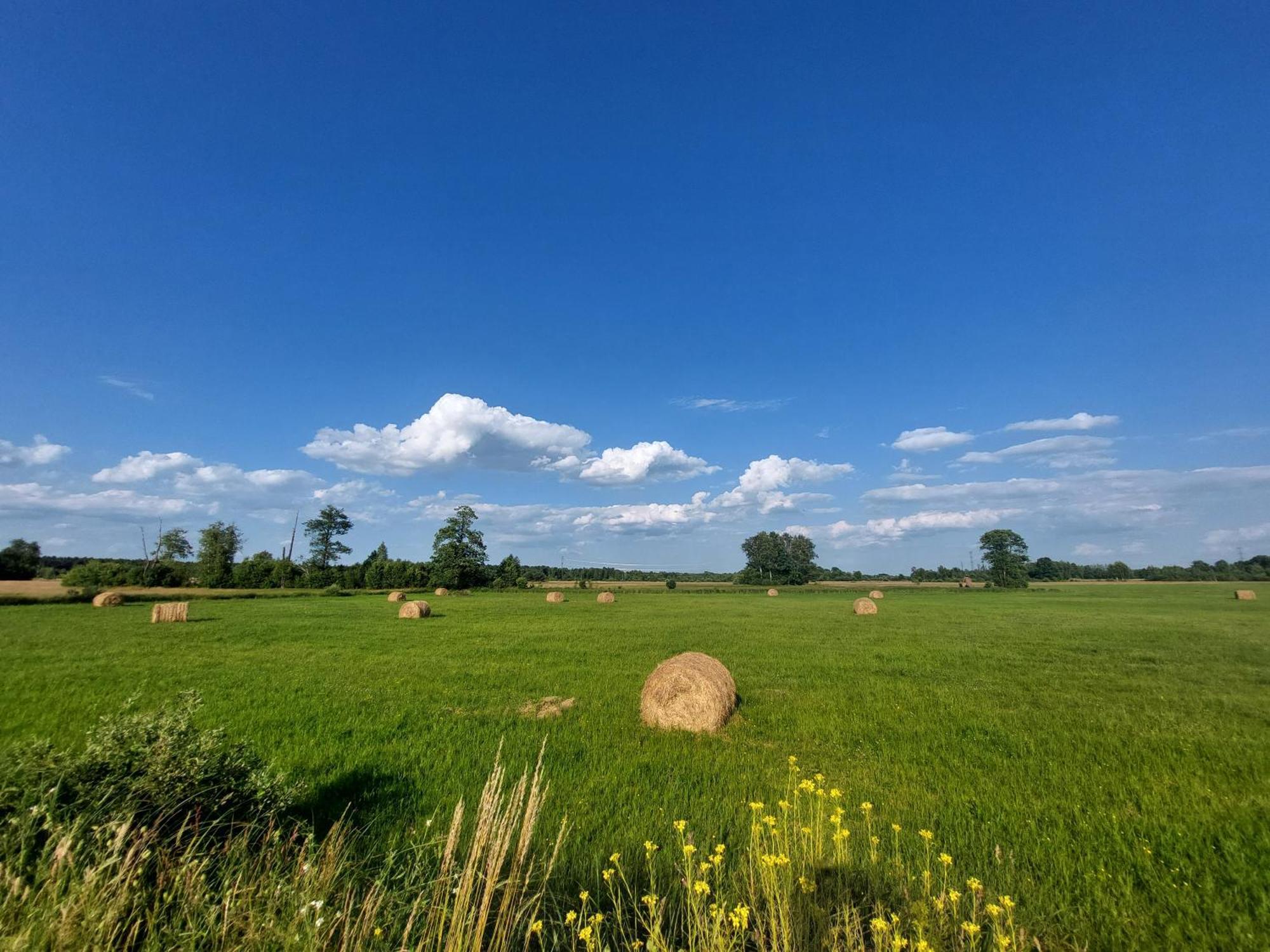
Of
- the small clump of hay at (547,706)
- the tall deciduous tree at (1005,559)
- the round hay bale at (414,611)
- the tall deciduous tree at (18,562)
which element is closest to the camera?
the small clump of hay at (547,706)

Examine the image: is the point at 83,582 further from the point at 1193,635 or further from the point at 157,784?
the point at 1193,635

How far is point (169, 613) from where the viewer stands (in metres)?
33.0

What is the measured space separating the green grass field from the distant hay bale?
643 centimetres

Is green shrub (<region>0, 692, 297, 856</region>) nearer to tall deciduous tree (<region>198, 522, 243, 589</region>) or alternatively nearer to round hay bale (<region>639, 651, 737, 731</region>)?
round hay bale (<region>639, 651, 737, 731</region>)

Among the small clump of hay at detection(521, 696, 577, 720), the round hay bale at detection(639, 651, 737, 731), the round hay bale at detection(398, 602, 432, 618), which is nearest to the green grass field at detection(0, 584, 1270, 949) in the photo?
the small clump of hay at detection(521, 696, 577, 720)

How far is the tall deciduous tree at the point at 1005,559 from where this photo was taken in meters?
112

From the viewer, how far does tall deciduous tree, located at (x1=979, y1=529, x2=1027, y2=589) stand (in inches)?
4414

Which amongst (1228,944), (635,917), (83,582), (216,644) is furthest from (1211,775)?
(83,582)

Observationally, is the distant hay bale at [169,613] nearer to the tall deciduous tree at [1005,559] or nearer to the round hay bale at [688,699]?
the round hay bale at [688,699]

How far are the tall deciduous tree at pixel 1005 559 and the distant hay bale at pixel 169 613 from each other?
126932mm

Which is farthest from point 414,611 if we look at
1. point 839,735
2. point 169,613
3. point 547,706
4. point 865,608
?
point 839,735

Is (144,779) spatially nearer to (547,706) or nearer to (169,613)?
(547,706)

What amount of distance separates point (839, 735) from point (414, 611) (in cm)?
3387

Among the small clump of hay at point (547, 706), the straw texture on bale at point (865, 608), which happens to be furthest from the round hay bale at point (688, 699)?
the straw texture on bale at point (865, 608)
